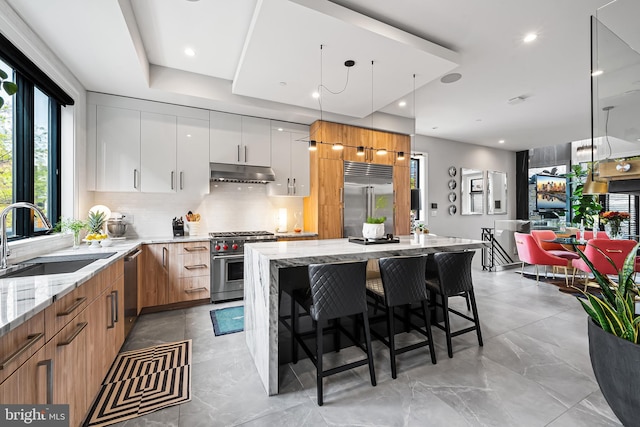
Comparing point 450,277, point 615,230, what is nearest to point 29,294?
point 450,277

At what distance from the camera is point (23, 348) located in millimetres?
1009

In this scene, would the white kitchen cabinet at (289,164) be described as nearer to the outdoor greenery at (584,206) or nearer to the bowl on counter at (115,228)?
the bowl on counter at (115,228)

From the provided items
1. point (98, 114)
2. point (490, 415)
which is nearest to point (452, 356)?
point (490, 415)

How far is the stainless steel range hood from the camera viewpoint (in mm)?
3920

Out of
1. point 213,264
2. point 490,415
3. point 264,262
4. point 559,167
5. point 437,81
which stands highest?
point 437,81

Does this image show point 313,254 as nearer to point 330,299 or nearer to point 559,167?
point 330,299

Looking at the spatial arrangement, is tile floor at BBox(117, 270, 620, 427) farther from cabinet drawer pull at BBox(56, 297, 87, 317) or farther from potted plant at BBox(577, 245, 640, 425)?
cabinet drawer pull at BBox(56, 297, 87, 317)

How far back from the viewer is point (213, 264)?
3719mm

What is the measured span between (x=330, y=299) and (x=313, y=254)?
36cm

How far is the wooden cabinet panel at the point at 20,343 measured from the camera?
0.92 meters

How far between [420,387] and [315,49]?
2938 mm

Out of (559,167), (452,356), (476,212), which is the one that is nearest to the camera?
(452,356)

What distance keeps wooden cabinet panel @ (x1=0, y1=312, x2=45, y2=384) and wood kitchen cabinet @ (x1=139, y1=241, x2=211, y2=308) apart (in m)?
2.42

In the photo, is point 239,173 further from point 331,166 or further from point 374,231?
point 374,231
